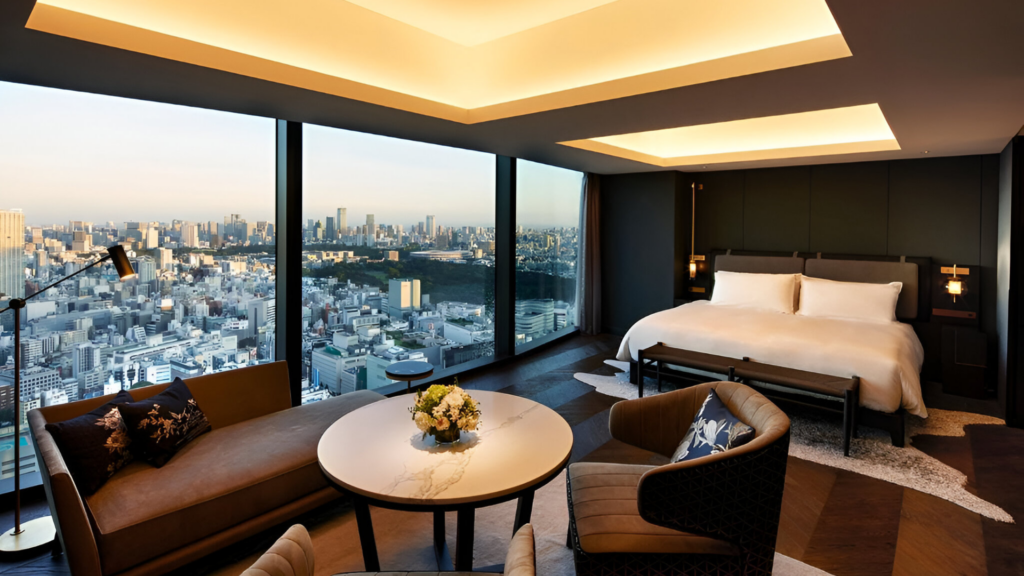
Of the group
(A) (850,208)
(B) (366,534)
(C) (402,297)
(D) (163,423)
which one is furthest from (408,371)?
(A) (850,208)

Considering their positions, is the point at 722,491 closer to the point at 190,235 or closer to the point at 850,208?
the point at 190,235

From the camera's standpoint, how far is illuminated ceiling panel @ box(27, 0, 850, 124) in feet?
8.08

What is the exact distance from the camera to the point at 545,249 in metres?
6.74

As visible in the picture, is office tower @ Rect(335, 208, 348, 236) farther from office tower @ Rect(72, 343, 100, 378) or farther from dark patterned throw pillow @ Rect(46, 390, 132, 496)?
dark patterned throw pillow @ Rect(46, 390, 132, 496)

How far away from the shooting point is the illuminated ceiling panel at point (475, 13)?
322 cm

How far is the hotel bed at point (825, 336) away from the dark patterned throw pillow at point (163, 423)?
366cm

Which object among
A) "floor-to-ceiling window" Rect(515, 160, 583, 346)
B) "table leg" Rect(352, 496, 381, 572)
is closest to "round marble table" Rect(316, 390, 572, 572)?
"table leg" Rect(352, 496, 381, 572)

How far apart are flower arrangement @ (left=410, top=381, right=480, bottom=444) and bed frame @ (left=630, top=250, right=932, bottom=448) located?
2757 millimetres

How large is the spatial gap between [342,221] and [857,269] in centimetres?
518

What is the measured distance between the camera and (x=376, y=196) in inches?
178

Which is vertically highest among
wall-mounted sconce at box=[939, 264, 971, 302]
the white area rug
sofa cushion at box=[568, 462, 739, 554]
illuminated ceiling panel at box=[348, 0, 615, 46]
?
illuminated ceiling panel at box=[348, 0, 615, 46]

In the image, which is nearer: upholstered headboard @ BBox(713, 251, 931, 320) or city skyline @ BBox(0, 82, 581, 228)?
city skyline @ BBox(0, 82, 581, 228)

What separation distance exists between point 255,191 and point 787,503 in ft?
12.9

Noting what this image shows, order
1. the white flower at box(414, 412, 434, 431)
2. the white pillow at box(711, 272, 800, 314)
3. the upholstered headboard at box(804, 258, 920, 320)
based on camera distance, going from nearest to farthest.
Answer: the white flower at box(414, 412, 434, 431)
the upholstered headboard at box(804, 258, 920, 320)
the white pillow at box(711, 272, 800, 314)
